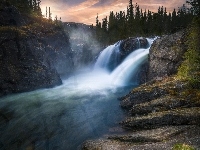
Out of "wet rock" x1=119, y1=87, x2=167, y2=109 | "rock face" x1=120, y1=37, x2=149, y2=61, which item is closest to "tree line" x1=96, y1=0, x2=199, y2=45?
"rock face" x1=120, y1=37, x2=149, y2=61

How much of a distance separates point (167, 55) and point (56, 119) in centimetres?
1592

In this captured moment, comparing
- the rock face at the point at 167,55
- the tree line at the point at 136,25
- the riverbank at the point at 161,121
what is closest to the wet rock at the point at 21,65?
the rock face at the point at 167,55

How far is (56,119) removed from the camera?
21.0m

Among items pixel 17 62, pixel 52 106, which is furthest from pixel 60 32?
pixel 52 106

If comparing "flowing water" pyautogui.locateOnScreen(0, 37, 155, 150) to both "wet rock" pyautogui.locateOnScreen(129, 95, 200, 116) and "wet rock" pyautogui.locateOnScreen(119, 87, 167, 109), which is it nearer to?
"wet rock" pyautogui.locateOnScreen(119, 87, 167, 109)

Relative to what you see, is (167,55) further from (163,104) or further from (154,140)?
(154,140)

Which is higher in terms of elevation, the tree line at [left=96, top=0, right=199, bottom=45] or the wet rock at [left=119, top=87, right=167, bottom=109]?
the tree line at [left=96, top=0, right=199, bottom=45]

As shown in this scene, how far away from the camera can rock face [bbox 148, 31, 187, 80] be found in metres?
26.0

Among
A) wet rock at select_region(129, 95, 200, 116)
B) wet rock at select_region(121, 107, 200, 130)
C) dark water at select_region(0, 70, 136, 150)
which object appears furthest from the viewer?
→ wet rock at select_region(129, 95, 200, 116)

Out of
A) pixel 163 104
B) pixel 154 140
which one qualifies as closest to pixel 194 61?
pixel 163 104

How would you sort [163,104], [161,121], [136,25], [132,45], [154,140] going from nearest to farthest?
[154,140]
[161,121]
[163,104]
[132,45]
[136,25]

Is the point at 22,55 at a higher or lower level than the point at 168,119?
higher

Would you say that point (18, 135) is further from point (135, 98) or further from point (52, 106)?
point (135, 98)

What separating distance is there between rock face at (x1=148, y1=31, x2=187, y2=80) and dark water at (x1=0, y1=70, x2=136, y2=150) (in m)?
6.17
